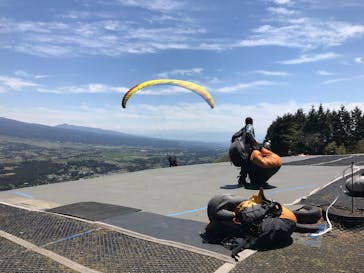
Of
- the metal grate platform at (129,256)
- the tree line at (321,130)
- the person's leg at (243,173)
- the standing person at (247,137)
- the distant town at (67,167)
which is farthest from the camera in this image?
the distant town at (67,167)

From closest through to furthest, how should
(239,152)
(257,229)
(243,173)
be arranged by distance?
(257,229) → (239,152) → (243,173)

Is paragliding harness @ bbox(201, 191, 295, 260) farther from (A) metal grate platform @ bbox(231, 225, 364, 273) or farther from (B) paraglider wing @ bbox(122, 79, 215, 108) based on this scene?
(B) paraglider wing @ bbox(122, 79, 215, 108)

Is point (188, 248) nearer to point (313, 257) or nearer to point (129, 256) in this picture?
point (129, 256)

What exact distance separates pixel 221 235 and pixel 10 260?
13.2 feet

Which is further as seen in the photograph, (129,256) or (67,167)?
(67,167)

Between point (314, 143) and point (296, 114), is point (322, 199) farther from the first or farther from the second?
point (296, 114)

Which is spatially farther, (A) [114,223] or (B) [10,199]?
(B) [10,199]

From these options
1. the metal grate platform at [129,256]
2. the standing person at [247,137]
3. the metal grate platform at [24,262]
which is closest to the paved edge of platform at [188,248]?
the metal grate platform at [129,256]

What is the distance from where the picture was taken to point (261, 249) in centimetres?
629

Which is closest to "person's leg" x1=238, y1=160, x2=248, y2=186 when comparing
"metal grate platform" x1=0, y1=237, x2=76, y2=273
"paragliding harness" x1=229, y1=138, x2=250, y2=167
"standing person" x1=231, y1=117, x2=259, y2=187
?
"standing person" x1=231, y1=117, x2=259, y2=187

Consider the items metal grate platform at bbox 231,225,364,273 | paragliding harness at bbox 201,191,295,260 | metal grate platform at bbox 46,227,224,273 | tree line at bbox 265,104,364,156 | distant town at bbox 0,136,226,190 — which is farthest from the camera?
distant town at bbox 0,136,226,190

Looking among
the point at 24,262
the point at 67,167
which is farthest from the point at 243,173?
the point at 67,167

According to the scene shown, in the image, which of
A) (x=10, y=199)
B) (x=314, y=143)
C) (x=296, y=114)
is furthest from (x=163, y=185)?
(x=296, y=114)

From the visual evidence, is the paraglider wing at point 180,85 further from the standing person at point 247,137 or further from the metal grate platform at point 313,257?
the metal grate platform at point 313,257
